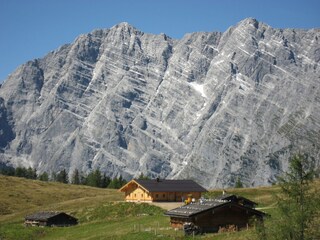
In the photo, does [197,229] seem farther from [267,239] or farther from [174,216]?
[267,239]

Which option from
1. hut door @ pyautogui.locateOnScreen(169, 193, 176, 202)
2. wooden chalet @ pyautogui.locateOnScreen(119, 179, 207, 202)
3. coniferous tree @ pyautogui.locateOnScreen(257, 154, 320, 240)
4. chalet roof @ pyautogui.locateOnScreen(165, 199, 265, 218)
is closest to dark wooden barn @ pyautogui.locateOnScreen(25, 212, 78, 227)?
wooden chalet @ pyautogui.locateOnScreen(119, 179, 207, 202)

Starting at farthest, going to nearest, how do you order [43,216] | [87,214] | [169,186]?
1. [169,186]
2. [87,214]
3. [43,216]

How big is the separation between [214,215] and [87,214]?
3474 centimetres

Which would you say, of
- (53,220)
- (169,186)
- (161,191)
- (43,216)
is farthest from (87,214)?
(169,186)

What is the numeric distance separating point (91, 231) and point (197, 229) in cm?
1988

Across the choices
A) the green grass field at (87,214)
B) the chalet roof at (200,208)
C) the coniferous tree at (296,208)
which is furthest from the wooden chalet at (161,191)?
the coniferous tree at (296,208)

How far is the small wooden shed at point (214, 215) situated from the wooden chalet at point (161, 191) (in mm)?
34317

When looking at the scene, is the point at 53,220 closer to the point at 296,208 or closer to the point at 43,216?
the point at 43,216

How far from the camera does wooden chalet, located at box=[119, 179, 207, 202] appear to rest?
315ft

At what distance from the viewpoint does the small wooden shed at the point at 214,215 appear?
190 ft

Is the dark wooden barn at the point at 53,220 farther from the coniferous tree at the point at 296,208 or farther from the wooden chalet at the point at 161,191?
the coniferous tree at the point at 296,208

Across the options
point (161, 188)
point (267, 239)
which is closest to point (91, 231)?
point (161, 188)

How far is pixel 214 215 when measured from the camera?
59.4 metres

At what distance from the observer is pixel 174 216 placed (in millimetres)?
60688
